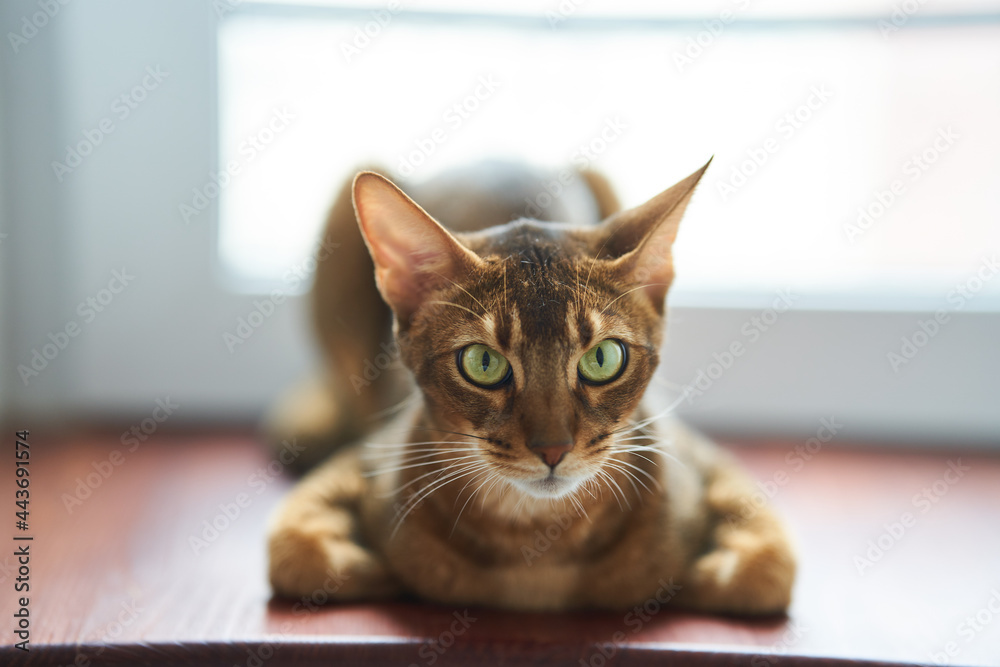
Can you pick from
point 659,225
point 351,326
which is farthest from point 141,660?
point 659,225

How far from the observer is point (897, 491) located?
4.60ft

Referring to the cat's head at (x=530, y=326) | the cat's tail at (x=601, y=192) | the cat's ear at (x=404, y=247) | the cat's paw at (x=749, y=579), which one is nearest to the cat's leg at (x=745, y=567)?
the cat's paw at (x=749, y=579)

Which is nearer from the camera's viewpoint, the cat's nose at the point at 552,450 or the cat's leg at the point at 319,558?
the cat's nose at the point at 552,450

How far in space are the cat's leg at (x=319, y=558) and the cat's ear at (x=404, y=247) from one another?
339 millimetres

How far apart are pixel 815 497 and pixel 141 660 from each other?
1.17m

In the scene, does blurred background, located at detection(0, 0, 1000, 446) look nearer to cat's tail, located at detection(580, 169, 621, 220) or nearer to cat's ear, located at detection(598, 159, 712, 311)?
cat's tail, located at detection(580, 169, 621, 220)

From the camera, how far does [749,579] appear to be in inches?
37.8

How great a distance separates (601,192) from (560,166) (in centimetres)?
10

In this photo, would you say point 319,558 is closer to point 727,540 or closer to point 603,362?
point 603,362

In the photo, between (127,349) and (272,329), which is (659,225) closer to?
(272,329)

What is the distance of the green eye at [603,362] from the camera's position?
2.96 ft

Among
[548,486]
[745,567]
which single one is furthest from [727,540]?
[548,486]

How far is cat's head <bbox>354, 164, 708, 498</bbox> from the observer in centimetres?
86

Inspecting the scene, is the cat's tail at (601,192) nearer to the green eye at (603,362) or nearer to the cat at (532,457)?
the cat at (532,457)
